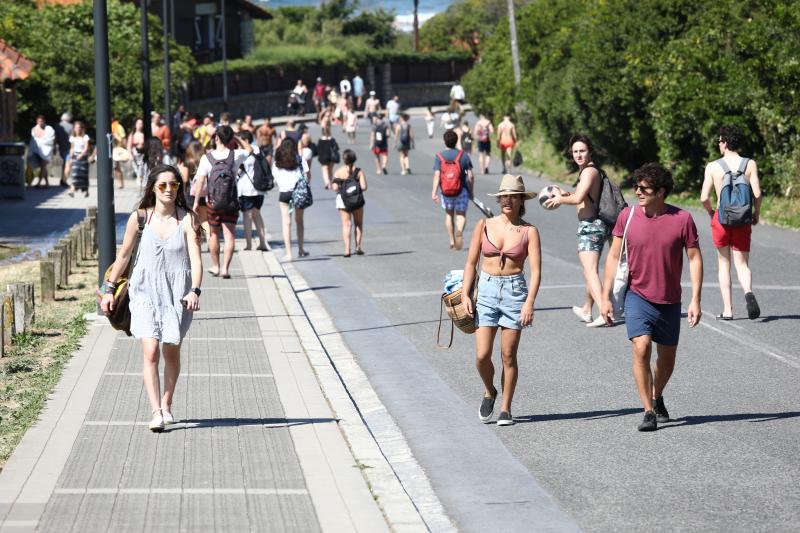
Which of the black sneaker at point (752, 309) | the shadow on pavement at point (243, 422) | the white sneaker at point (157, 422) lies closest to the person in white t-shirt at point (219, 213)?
the black sneaker at point (752, 309)

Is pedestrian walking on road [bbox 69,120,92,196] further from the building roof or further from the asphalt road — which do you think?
the asphalt road

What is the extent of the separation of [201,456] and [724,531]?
302cm

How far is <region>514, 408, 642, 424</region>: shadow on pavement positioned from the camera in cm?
933

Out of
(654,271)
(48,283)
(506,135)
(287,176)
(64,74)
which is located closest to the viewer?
(654,271)

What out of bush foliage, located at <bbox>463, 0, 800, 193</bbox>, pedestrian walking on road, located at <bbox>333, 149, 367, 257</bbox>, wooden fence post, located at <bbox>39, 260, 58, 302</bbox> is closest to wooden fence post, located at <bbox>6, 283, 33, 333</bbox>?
wooden fence post, located at <bbox>39, 260, 58, 302</bbox>

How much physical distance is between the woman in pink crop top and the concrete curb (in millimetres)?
833

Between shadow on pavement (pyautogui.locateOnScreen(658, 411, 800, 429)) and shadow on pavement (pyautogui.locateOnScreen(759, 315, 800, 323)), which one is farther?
shadow on pavement (pyautogui.locateOnScreen(759, 315, 800, 323))

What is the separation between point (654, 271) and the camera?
884 centimetres

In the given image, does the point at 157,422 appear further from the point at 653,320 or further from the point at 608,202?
the point at 608,202

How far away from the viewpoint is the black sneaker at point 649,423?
8828mm

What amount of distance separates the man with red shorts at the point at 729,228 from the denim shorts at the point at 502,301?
4594mm

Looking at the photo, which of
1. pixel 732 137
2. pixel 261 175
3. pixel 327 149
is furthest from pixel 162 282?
pixel 327 149

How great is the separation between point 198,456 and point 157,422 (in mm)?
667

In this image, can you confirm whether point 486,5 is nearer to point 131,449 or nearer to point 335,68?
point 335,68
